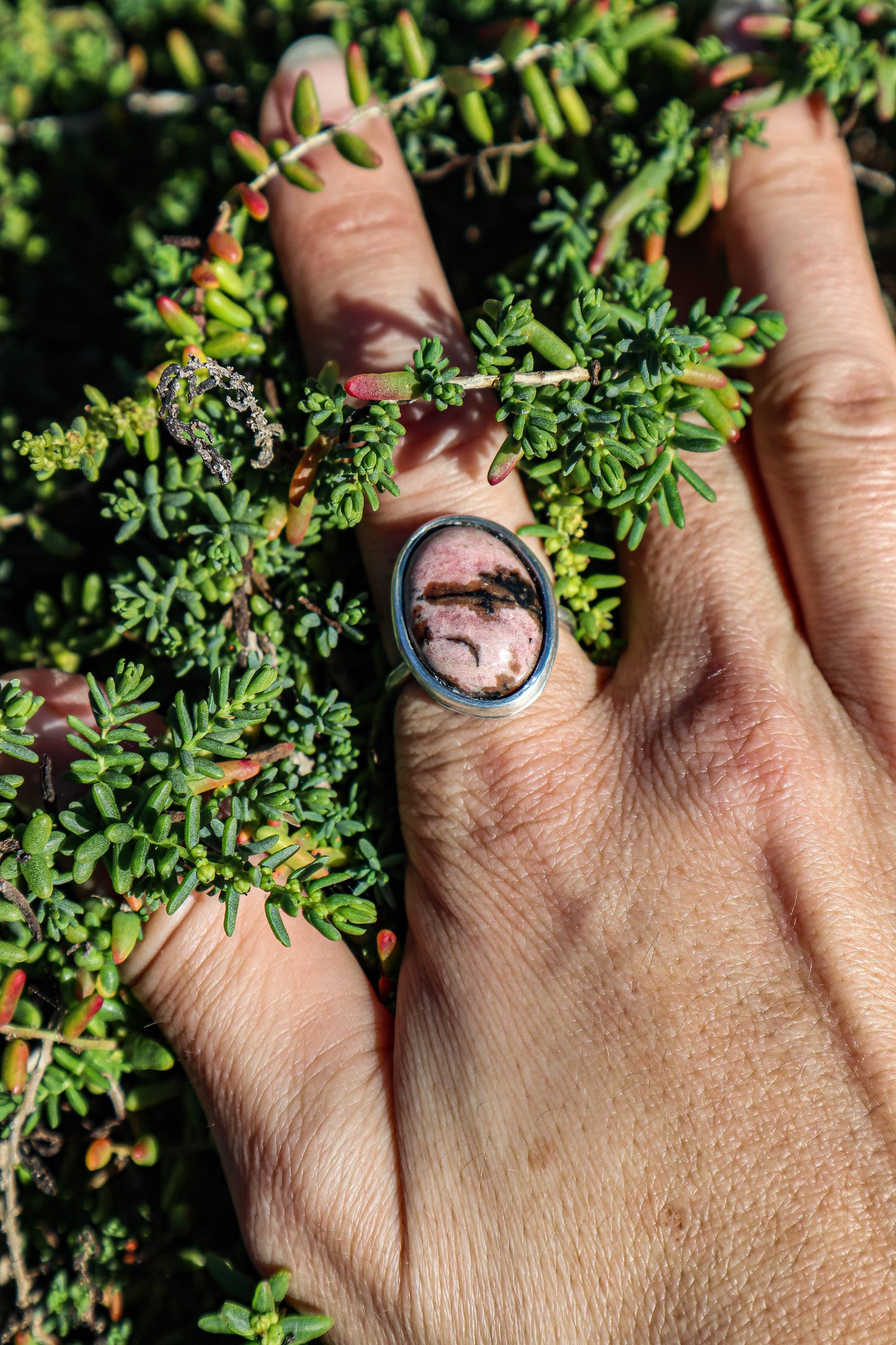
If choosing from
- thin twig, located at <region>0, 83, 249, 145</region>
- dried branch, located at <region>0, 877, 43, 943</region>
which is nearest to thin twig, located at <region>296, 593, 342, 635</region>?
dried branch, located at <region>0, 877, 43, 943</region>

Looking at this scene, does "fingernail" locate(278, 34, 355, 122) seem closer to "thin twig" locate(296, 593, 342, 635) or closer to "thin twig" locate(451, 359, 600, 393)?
"thin twig" locate(451, 359, 600, 393)

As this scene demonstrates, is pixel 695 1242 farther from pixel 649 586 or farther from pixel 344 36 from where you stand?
pixel 344 36

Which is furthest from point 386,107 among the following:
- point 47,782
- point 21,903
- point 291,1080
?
point 291,1080

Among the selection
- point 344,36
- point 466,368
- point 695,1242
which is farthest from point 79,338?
point 695,1242

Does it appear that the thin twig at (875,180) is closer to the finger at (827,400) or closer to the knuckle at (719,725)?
the finger at (827,400)

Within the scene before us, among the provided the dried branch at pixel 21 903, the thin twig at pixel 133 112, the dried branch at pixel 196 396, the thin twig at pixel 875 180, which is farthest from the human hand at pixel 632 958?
the thin twig at pixel 133 112

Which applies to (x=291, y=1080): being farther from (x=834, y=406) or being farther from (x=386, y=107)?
(x=386, y=107)
